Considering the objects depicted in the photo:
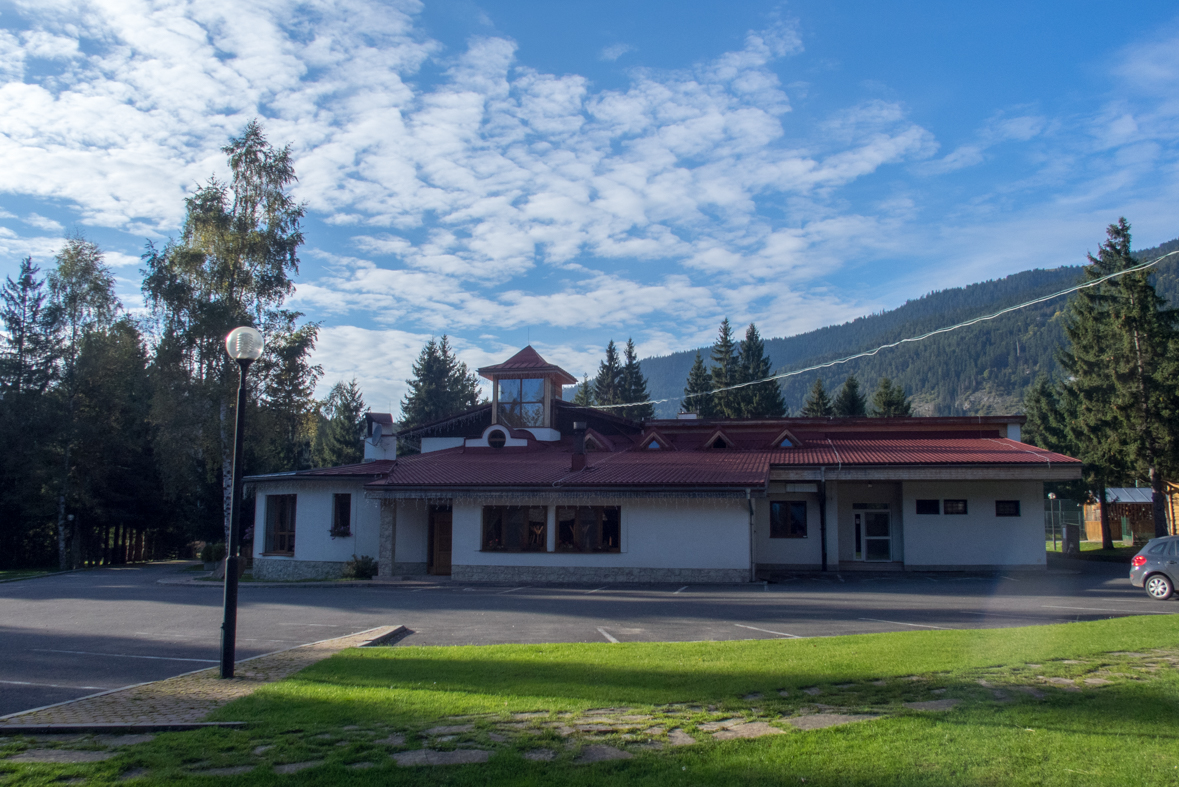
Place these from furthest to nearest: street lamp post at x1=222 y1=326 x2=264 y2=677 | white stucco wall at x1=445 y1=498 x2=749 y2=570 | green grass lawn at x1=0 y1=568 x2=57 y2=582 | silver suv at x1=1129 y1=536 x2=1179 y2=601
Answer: green grass lawn at x1=0 y1=568 x2=57 y2=582, white stucco wall at x1=445 y1=498 x2=749 y2=570, silver suv at x1=1129 y1=536 x2=1179 y2=601, street lamp post at x1=222 y1=326 x2=264 y2=677

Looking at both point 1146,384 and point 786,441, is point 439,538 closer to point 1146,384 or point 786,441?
point 786,441

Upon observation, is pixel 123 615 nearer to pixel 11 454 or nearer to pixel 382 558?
pixel 382 558

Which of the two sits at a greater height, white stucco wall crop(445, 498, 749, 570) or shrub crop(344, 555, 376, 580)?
white stucco wall crop(445, 498, 749, 570)

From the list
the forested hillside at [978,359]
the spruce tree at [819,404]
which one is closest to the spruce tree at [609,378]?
the spruce tree at [819,404]

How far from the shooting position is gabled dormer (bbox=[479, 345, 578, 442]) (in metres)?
31.4

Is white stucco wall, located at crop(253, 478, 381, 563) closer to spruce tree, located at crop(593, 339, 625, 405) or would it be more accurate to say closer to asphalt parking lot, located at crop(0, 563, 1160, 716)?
asphalt parking lot, located at crop(0, 563, 1160, 716)

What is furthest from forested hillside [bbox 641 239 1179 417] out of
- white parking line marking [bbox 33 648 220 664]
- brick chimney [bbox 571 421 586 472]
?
white parking line marking [bbox 33 648 220 664]

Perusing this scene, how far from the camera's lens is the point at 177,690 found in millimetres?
7766

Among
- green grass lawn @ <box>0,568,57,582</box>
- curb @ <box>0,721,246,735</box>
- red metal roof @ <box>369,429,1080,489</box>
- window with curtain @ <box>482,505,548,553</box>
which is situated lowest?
green grass lawn @ <box>0,568,57,582</box>

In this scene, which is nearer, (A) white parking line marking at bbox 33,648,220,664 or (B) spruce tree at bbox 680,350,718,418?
(A) white parking line marking at bbox 33,648,220,664

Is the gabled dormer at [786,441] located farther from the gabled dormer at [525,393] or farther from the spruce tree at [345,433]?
the spruce tree at [345,433]

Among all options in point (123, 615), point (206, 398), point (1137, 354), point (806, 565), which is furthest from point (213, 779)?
point (1137, 354)

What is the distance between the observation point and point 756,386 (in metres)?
64.3

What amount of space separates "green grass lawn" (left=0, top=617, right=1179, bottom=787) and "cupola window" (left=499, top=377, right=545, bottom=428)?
2203cm
